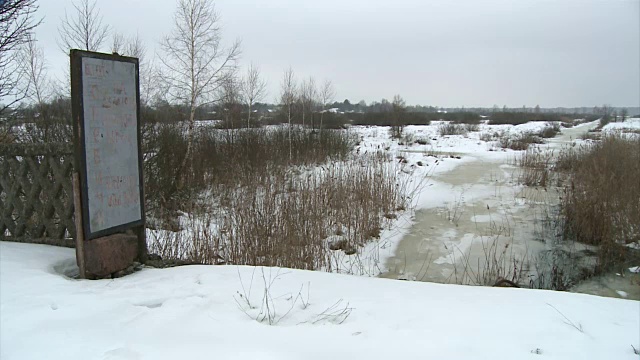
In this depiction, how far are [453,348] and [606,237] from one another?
18.2 ft

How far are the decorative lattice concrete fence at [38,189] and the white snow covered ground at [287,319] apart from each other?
0.64 metres

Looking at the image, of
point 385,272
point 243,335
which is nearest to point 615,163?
point 385,272

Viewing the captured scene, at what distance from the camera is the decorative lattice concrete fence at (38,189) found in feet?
13.8

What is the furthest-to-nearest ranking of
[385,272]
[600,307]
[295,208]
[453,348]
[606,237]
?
[295,208] → [606,237] → [385,272] → [600,307] → [453,348]

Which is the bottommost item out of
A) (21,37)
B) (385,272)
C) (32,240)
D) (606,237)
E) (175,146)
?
(385,272)

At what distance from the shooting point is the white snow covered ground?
2.38 meters

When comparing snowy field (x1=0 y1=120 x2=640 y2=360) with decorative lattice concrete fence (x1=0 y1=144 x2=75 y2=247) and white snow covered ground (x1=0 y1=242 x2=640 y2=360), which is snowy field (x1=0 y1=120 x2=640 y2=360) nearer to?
white snow covered ground (x1=0 y1=242 x2=640 y2=360)

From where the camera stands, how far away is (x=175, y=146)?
9945 millimetres

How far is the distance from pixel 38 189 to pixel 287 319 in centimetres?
326

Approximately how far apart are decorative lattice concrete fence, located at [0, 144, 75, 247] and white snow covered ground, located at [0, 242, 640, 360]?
0.64 metres

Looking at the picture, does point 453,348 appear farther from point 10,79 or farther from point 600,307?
point 10,79

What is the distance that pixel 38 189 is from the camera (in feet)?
14.2

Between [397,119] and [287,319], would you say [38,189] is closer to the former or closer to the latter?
[287,319]

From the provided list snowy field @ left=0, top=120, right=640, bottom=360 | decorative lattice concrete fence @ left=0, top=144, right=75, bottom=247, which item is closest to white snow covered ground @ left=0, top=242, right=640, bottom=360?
snowy field @ left=0, top=120, right=640, bottom=360
